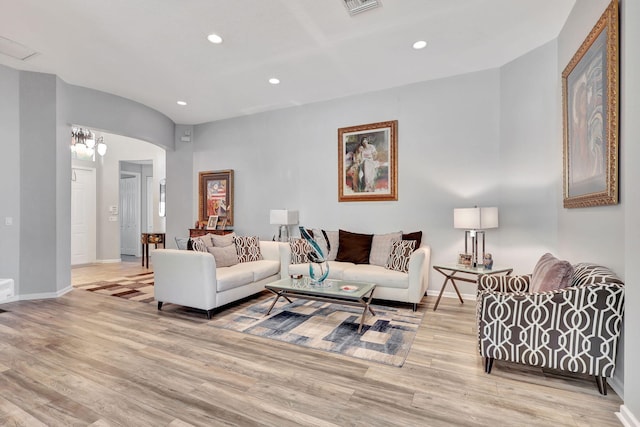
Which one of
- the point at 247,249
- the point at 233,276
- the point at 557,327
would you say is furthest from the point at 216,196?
the point at 557,327

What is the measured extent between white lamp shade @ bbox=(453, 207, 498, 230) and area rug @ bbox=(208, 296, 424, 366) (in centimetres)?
114

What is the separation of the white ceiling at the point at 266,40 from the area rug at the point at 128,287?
302 cm

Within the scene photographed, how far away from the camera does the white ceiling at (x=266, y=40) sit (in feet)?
9.26

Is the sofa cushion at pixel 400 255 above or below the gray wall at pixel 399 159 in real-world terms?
below

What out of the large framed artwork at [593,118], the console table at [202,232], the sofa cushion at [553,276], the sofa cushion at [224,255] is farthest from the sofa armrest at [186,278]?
the large framed artwork at [593,118]

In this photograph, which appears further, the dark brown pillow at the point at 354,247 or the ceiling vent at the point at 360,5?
the dark brown pillow at the point at 354,247

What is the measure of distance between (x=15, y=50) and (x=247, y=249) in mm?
3531

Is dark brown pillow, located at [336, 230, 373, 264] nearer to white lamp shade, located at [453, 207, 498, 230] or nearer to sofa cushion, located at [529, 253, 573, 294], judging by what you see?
white lamp shade, located at [453, 207, 498, 230]

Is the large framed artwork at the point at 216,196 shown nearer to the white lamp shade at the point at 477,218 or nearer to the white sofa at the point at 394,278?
the white sofa at the point at 394,278

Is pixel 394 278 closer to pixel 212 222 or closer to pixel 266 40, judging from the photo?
pixel 266 40

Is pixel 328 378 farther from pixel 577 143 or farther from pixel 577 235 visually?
pixel 577 143

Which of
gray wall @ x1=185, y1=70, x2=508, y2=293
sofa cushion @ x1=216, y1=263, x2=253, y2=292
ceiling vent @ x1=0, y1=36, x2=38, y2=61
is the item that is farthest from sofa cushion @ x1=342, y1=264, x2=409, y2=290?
ceiling vent @ x1=0, y1=36, x2=38, y2=61

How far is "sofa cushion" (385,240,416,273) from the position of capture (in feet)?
12.6

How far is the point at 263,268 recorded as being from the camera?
421cm
